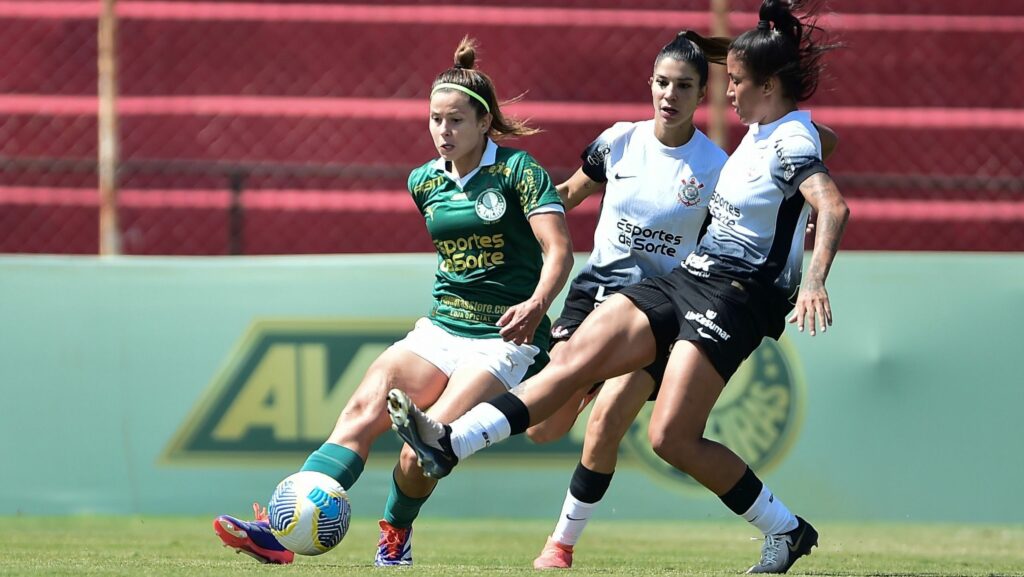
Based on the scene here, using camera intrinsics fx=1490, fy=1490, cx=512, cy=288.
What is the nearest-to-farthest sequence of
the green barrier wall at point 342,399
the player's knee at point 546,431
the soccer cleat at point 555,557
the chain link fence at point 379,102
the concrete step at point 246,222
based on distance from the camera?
the soccer cleat at point 555,557, the player's knee at point 546,431, the green barrier wall at point 342,399, the concrete step at point 246,222, the chain link fence at point 379,102

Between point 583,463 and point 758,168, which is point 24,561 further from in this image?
point 758,168

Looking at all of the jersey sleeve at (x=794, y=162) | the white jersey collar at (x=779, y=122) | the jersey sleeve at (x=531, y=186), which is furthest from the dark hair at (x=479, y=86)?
the jersey sleeve at (x=794, y=162)

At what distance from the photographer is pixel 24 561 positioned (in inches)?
226

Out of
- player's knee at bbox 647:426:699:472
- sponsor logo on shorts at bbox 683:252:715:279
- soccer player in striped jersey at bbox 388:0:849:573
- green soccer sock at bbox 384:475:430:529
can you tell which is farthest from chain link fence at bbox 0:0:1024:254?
player's knee at bbox 647:426:699:472

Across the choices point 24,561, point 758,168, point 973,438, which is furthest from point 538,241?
point 973,438

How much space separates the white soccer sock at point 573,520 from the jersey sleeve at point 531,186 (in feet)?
4.16

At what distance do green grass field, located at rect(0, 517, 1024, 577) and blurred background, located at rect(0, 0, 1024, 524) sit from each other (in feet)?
0.42

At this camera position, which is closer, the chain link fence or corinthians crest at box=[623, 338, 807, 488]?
corinthians crest at box=[623, 338, 807, 488]

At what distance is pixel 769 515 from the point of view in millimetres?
5766

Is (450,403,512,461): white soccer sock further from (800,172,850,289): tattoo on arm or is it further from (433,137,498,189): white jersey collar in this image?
(800,172,850,289): tattoo on arm

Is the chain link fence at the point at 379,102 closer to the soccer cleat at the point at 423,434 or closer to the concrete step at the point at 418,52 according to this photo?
the concrete step at the point at 418,52

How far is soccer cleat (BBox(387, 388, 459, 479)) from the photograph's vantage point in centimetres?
504

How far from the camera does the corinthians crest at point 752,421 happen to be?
818cm

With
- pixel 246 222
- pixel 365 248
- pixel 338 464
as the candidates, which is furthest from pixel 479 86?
pixel 246 222
